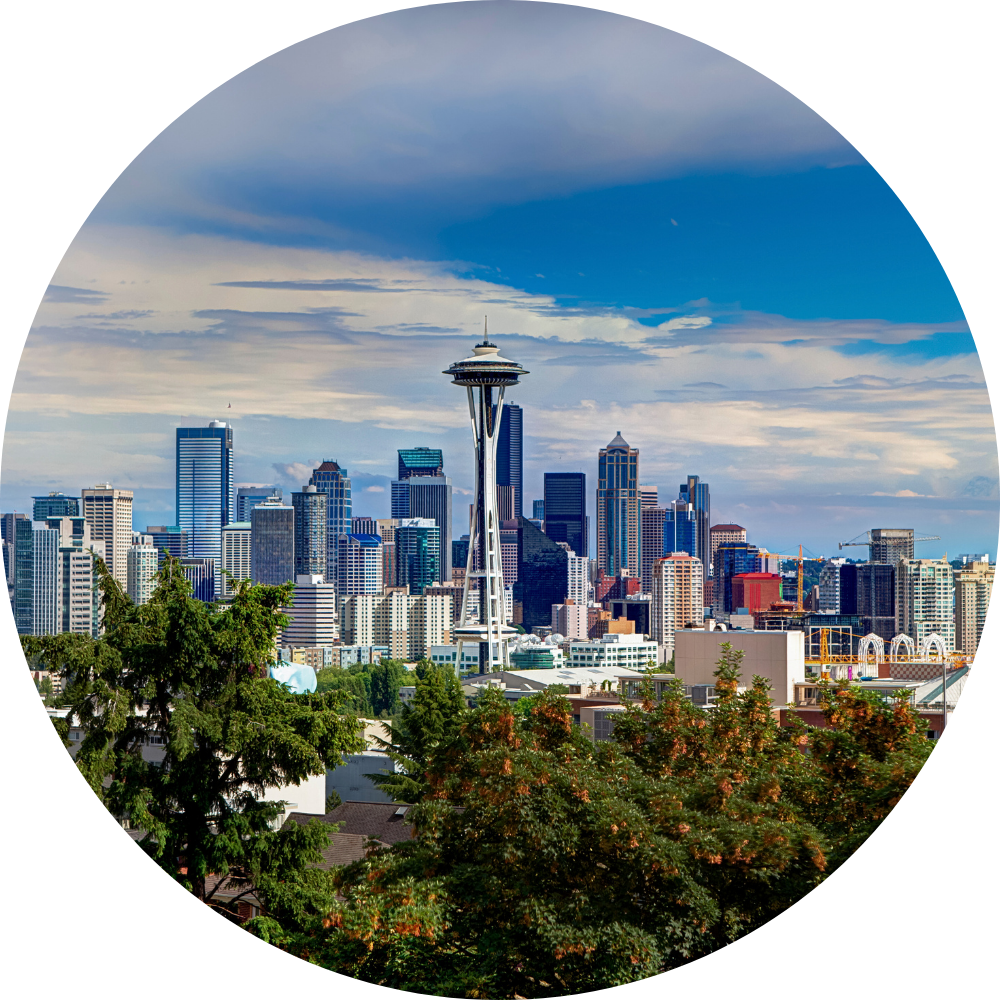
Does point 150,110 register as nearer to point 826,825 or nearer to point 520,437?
point 826,825

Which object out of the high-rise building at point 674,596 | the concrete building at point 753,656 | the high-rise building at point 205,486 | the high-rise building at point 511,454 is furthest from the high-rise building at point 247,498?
the concrete building at point 753,656

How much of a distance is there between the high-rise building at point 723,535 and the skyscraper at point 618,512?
477 inches

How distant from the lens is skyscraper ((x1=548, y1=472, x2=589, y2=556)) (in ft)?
477

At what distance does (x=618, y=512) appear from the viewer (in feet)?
466

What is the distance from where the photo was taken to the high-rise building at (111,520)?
10612 cm

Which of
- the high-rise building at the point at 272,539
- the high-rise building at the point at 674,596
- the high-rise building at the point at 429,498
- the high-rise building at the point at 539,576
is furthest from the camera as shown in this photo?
the high-rise building at the point at 429,498

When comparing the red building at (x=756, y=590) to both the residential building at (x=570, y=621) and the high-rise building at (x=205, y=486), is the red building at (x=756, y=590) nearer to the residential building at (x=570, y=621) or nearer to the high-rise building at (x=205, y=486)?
the residential building at (x=570, y=621)

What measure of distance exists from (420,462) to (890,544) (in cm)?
6029

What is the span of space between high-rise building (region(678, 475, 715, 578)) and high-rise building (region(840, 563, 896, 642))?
1072 inches

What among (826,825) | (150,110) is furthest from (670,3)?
(826,825)

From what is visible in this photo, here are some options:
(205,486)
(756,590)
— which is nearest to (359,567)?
(205,486)

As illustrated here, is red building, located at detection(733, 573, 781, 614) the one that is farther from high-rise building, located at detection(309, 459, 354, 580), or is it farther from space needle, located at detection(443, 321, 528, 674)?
space needle, located at detection(443, 321, 528, 674)

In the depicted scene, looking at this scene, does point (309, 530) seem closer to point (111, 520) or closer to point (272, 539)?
point (272, 539)

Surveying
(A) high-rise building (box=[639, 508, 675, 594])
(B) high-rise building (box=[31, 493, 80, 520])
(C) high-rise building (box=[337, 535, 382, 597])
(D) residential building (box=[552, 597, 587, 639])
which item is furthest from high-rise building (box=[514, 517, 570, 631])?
(B) high-rise building (box=[31, 493, 80, 520])
